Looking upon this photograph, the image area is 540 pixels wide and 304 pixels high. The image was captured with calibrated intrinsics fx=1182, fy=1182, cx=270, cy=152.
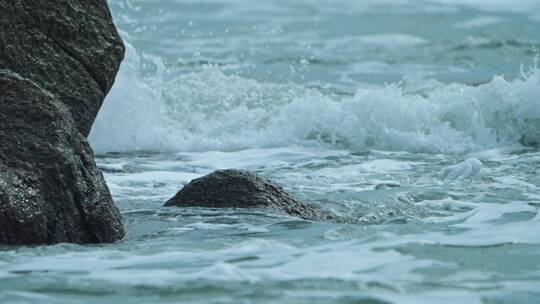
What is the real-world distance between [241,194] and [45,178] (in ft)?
4.25

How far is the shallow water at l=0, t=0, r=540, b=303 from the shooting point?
4391 millimetres

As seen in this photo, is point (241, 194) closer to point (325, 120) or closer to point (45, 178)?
point (45, 178)

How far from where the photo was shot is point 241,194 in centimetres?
596

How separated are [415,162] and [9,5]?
3616 mm

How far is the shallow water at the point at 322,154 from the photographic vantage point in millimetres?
4391

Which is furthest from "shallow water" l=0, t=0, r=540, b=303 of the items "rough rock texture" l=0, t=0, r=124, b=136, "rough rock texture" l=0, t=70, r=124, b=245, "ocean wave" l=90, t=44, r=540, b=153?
"rough rock texture" l=0, t=0, r=124, b=136

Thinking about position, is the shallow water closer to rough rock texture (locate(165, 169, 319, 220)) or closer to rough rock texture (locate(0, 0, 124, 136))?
rough rock texture (locate(165, 169, 319, 220))

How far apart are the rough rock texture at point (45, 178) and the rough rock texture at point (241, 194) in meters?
0.79

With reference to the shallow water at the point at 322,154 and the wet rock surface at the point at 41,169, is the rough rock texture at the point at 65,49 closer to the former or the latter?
the wet rock surface at the point at 41,169

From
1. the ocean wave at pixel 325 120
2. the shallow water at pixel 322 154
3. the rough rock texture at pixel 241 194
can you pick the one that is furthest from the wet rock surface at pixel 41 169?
the ocean wave at pixel 325 120

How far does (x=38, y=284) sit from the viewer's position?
4.29 meters

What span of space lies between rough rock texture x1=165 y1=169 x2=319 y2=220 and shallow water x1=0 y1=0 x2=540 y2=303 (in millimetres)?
132

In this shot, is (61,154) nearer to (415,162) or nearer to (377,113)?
(415,162)

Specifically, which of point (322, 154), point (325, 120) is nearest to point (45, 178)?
point (322, 154)
